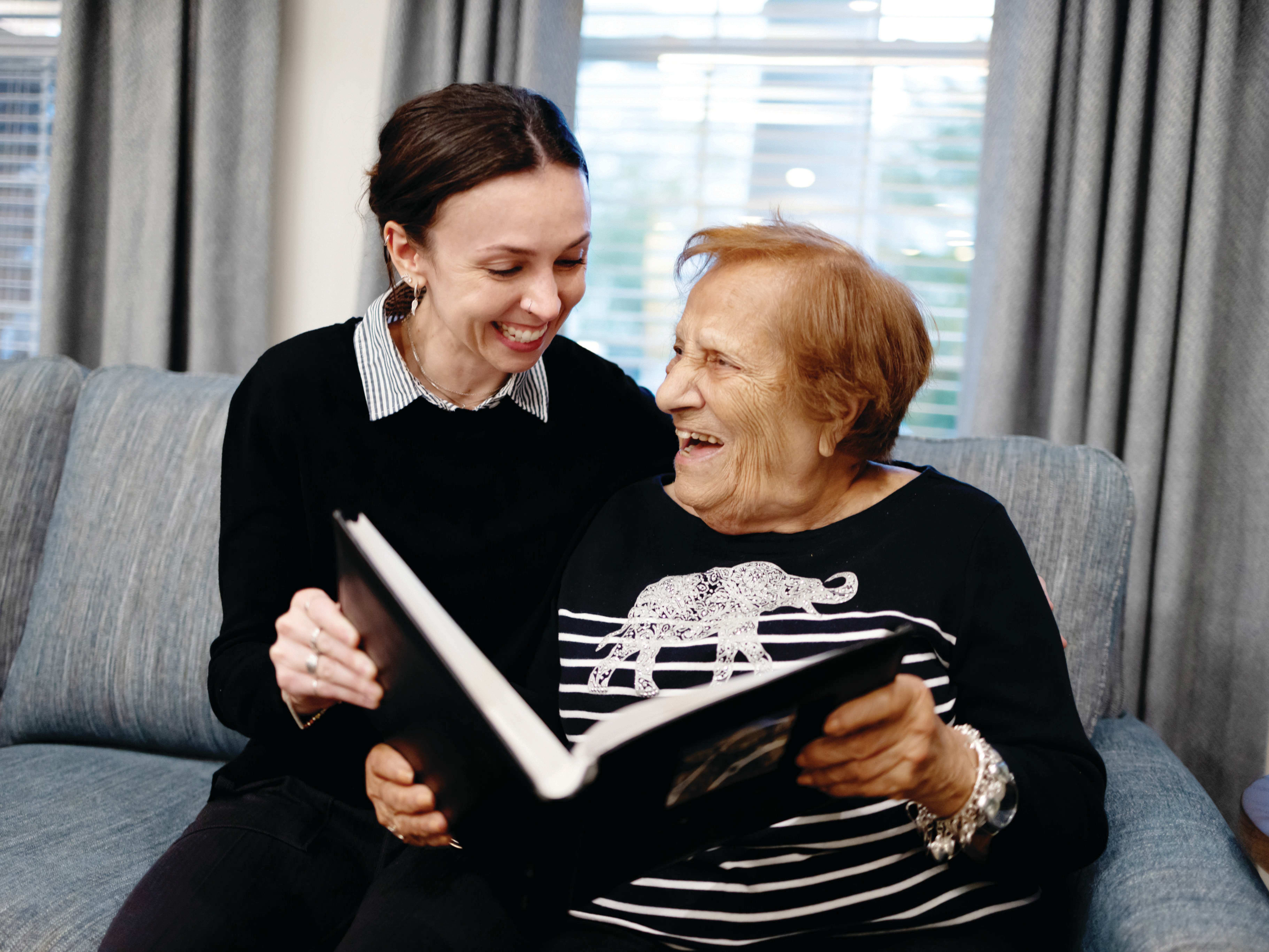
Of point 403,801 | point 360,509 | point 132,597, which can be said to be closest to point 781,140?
point 360,509

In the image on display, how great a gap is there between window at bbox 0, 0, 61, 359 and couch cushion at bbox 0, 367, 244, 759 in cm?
140

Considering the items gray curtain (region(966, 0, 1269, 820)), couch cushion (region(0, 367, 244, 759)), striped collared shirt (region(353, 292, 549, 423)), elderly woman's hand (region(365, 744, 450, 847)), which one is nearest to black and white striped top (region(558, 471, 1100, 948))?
elderly woman's hand (region(365, 744, 450, 847))

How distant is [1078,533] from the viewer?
149 centimetres

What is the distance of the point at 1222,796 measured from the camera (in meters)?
2.07

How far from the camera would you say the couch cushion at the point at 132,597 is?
1.67 metres

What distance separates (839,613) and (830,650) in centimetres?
4

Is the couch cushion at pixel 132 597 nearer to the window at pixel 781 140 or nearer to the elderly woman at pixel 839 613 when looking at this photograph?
the elderly woman at pixel 839 613

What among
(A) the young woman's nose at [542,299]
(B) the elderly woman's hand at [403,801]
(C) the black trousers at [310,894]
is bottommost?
(C) the black trousers at [310,894]

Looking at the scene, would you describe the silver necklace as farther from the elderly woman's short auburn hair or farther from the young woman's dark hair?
the elderly woman's short auburn hair

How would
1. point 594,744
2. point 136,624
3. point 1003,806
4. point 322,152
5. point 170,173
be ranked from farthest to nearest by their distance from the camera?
point 322,152
point 170,173
point 136,624
point 1003,806
point 594,744

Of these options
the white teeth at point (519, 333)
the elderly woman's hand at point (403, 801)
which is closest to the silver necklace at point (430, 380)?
the white teeth at point (519, 333)

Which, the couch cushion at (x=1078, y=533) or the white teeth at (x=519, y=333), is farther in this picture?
the couch cushion at (x=1078, y=533)

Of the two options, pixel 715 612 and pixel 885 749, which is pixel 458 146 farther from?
pixel 885 749

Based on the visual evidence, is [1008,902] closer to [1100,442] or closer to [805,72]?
[1100,442]
